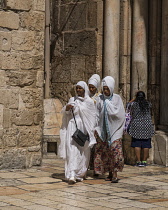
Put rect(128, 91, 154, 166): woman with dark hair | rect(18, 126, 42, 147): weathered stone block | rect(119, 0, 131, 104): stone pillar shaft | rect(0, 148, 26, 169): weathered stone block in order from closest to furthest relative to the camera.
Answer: rect(0, 148, 26, 169): weathered stone block → rect(18, 126, 42, 147): weathered stone block → rect(128, 91, 154, 166): woman with dark hair → rect(119, 0, 131, 104): stone pillar shaft

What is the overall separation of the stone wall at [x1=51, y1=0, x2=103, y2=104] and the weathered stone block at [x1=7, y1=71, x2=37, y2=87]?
2.06 metres

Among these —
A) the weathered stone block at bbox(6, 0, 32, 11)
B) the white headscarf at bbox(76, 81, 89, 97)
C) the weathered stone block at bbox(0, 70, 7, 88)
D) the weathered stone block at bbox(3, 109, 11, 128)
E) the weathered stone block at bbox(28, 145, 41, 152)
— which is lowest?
the weathered stone block at bbox(28, 145, 41, 152)

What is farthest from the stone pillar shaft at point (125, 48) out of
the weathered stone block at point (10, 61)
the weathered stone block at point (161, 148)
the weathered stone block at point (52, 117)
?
the weathered stone block at point (10, 61)

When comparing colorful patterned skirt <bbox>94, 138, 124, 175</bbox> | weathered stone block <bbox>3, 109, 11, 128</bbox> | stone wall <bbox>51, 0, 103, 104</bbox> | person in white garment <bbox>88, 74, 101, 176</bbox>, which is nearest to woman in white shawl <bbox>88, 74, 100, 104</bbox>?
person in white garment <bbox>88, 74, 101, 176</bbox>

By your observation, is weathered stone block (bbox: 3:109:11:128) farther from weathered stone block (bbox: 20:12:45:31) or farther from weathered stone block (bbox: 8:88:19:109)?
weathered stone block (bbox: 20:12:45:31)

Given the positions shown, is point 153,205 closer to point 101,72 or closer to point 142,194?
point 142,194

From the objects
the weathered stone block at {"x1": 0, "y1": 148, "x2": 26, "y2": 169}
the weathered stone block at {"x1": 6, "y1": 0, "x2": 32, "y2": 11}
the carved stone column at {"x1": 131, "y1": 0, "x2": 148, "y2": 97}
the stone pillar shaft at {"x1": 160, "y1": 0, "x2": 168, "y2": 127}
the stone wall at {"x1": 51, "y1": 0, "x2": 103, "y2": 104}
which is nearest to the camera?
the weathered stone block at {"x1": 0, "y1": 148, "x2": 26, "y2": 169}

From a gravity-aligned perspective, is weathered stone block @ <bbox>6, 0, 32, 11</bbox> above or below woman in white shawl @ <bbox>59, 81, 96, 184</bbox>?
above

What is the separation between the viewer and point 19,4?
8789mm

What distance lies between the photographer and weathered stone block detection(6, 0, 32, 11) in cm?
869

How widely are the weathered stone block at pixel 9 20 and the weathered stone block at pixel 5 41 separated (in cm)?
12

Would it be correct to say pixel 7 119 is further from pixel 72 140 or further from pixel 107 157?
pixel 107 157

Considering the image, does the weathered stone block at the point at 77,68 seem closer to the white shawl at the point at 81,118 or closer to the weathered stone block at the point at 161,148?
the weathered stone block at the point at 161,148

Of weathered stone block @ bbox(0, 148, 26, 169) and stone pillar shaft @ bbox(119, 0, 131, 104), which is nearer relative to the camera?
weathered stone block @ bbox(0, 148, 26, 169)
